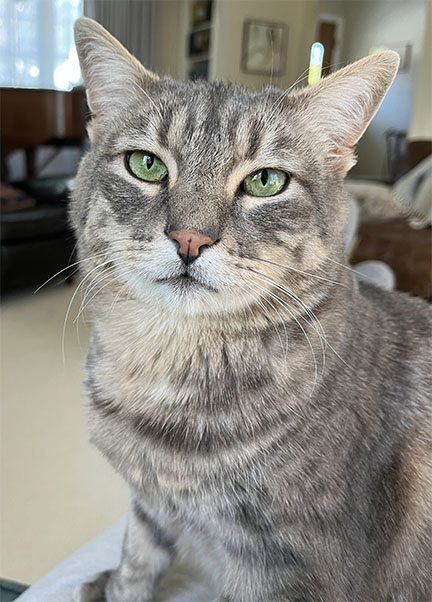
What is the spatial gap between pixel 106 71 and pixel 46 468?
1.32 metres

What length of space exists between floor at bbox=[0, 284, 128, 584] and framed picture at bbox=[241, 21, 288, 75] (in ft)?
13.7

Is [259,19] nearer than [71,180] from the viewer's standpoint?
No

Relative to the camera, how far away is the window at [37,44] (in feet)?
15.5

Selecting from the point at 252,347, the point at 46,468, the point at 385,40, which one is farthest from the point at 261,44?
the point at 252,347

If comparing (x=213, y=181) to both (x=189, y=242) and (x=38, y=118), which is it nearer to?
(x=189, y=242)

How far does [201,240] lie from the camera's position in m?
0.70

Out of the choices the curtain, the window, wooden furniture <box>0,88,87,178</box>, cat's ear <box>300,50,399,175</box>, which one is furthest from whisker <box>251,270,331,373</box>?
the curtain

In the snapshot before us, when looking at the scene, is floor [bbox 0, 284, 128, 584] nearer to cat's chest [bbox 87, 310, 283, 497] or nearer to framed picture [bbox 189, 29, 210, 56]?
cat's chest [bbox 87, 310, 283, 497]

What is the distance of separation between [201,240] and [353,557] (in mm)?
492

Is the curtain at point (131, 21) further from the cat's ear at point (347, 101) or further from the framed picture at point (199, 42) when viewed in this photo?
the cat's ear at point (347, 101)

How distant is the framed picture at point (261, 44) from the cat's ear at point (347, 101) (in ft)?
17.0

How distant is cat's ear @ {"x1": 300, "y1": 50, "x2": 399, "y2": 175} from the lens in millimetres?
791

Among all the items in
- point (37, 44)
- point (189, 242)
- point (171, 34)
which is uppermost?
point (171, 34)

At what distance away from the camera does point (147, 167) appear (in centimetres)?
81
